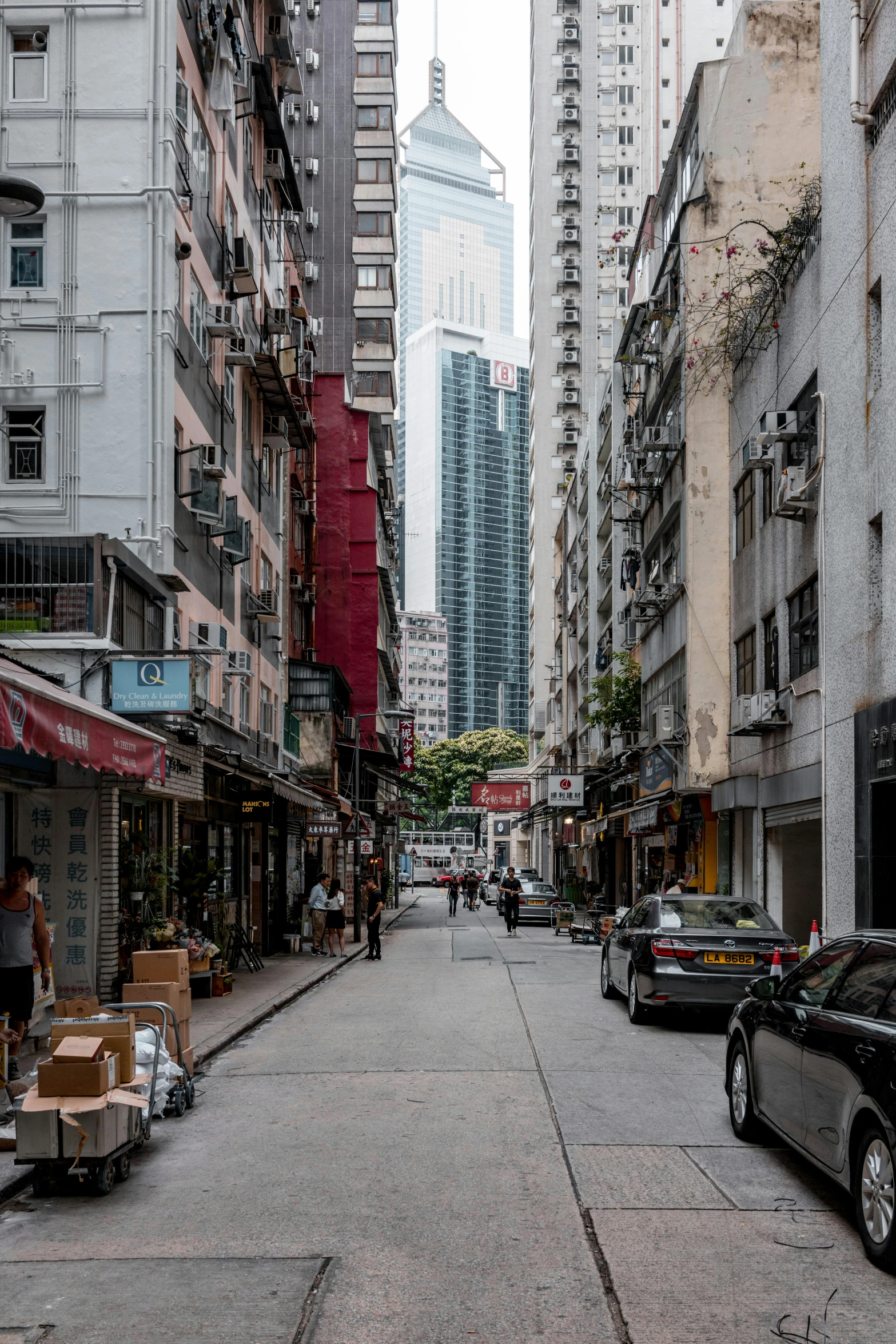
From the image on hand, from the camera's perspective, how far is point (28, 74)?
18672 mm

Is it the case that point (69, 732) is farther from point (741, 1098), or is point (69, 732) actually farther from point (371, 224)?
point (371, 224)

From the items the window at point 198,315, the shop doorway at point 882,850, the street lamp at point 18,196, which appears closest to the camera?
the street lamp at point 18,196

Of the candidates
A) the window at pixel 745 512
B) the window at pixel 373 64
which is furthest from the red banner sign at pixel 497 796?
the window at pixel 745 512

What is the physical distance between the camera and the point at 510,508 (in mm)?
188500

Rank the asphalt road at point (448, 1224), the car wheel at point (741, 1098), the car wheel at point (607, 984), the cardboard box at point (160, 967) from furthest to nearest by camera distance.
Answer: the car wheel at point (607, 984) < the cardboard box at point (160, 967) < the car wheel at point (741, 1098) < the asphalt road at point (448, 1224)

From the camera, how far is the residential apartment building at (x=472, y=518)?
180 m

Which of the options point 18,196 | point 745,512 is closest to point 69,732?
point 18,196

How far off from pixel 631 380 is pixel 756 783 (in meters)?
18.2

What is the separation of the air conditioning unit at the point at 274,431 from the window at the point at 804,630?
12.6 meters

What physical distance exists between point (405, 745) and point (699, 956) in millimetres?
58054

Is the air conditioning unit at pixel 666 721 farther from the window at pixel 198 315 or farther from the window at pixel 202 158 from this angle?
the window at pixel 202 158

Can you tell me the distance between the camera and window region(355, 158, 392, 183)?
58438 millimetres

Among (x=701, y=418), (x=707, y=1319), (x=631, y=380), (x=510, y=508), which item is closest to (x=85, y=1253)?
(x=707, y=1319)

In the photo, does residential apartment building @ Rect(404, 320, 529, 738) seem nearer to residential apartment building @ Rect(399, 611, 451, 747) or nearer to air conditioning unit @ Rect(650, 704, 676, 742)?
residential apartment building @ Rect(399, 611, 451, 747)
